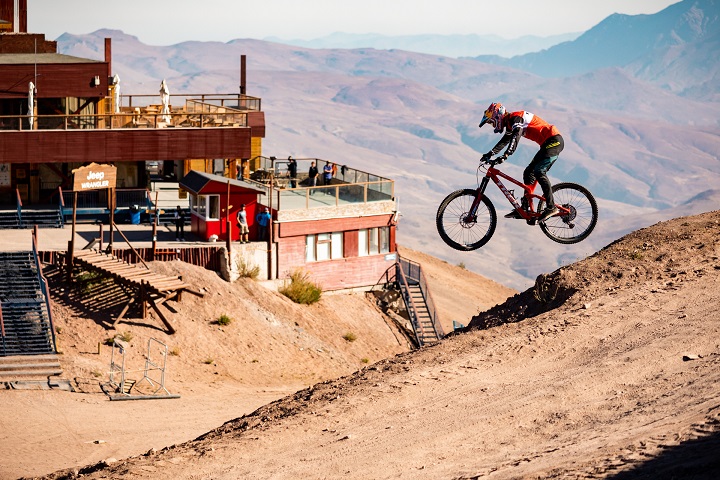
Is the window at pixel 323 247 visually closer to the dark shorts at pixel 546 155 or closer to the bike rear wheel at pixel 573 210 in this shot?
the bike rear wheel at pixel 573 210

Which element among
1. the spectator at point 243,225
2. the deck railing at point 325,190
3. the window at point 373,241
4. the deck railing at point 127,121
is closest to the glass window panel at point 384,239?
the window at point 373,241

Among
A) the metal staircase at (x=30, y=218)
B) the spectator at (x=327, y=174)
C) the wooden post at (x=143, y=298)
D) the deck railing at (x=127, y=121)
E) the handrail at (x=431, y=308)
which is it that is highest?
the deck railing at (x=127, y=121)

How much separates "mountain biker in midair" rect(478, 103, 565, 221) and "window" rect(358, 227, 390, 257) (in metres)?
35.8

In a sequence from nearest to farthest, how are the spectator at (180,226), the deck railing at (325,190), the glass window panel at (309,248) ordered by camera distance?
1. the spectator at (180,226)
2. the deck railing at (325,190)
3. the glass window panel at (309,248)

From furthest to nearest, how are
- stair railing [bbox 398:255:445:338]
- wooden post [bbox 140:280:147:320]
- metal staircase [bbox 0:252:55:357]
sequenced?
stair railing [bbox 398:255:445:338]
wooden post [bbox 140:280:147:320]
metal staircase [bbox 0:252:55:357]

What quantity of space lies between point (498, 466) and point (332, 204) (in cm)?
3939

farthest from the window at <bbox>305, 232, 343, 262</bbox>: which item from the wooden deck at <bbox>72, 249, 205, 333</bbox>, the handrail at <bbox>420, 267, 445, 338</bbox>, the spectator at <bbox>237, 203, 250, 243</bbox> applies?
the wooden deck at <bbox>72, 249, 205, 333</bbox>

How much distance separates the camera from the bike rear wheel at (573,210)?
26266 millimetres

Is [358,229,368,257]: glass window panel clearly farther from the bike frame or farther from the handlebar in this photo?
the handlebar

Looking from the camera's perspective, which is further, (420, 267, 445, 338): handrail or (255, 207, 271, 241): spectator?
(420, 267, 445, 338): handrail

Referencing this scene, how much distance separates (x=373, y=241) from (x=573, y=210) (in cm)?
3629

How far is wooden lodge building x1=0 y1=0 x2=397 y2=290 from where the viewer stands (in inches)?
2306

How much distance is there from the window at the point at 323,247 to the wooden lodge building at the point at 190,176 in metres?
0.05

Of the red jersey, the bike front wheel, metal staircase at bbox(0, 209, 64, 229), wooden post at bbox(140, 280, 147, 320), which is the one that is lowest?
wooden post at bbox(140, 280, 147, 320)
